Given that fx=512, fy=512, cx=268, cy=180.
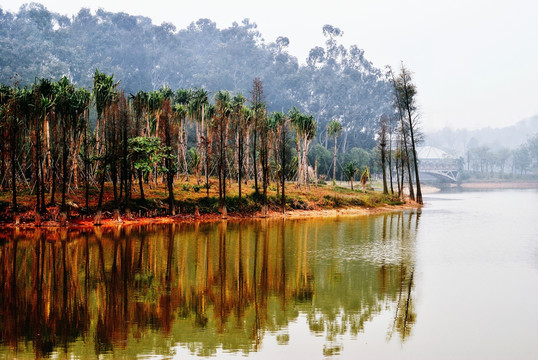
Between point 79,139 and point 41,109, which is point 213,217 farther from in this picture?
point 41,109

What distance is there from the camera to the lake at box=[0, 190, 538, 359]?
46.0 ft

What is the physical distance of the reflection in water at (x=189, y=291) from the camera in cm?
1468

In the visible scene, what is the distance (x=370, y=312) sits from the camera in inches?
687

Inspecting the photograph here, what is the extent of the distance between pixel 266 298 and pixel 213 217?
35.2m

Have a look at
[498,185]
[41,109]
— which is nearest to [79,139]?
[41,109]

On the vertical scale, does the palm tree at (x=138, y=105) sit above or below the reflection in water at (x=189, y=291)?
above

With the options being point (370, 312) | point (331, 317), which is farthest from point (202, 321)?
point (370, 312)

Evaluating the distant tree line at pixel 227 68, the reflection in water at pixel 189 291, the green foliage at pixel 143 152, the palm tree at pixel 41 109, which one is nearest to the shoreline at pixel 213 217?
the palm tree at pixel 41 109

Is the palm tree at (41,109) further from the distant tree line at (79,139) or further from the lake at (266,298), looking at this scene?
the lake at (266,298)

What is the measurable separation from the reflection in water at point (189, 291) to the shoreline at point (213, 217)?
6.03 metres

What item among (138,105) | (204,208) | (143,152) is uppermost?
(138,105)

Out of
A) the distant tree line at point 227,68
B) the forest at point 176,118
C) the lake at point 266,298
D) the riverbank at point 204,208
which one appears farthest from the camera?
the distant tree line at point 227,68

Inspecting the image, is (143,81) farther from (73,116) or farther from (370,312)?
(370,312)

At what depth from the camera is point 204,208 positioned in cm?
5494
